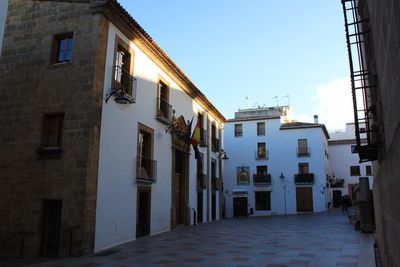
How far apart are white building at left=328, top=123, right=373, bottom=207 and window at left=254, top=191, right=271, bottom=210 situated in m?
10.8

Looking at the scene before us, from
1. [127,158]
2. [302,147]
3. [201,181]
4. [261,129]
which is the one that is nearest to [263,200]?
[302,147]

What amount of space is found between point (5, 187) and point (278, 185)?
27.8 meters

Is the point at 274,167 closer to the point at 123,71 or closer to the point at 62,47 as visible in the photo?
the point at 123,71

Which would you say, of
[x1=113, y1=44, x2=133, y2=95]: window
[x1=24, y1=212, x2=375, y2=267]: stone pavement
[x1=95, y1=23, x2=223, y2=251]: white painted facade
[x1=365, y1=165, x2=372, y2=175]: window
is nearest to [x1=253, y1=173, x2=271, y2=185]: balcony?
[x1=365, y1=165, x2=372, y2=175]: window

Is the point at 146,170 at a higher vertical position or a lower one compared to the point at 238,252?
higher

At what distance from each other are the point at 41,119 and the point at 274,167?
2776 centimetres

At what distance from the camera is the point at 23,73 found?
42.9 ft

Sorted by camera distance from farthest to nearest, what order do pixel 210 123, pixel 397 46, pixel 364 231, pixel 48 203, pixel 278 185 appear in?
1. pixel 278 185
2. pixel 210 123
3. pixel 364 231
4. pixel 48 203
5. pixel 397 46

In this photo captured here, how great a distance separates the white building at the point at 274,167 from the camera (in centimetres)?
3553

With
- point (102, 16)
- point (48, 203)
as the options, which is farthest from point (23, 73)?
point (48, 203)

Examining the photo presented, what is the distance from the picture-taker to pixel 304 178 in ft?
116

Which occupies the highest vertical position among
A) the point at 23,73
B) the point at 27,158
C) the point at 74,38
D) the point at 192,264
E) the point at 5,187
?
the point at 74,38

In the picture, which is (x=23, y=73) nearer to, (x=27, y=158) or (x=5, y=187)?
(x=27, y=158)

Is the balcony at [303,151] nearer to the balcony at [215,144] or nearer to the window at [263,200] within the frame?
the window at [263,200]
